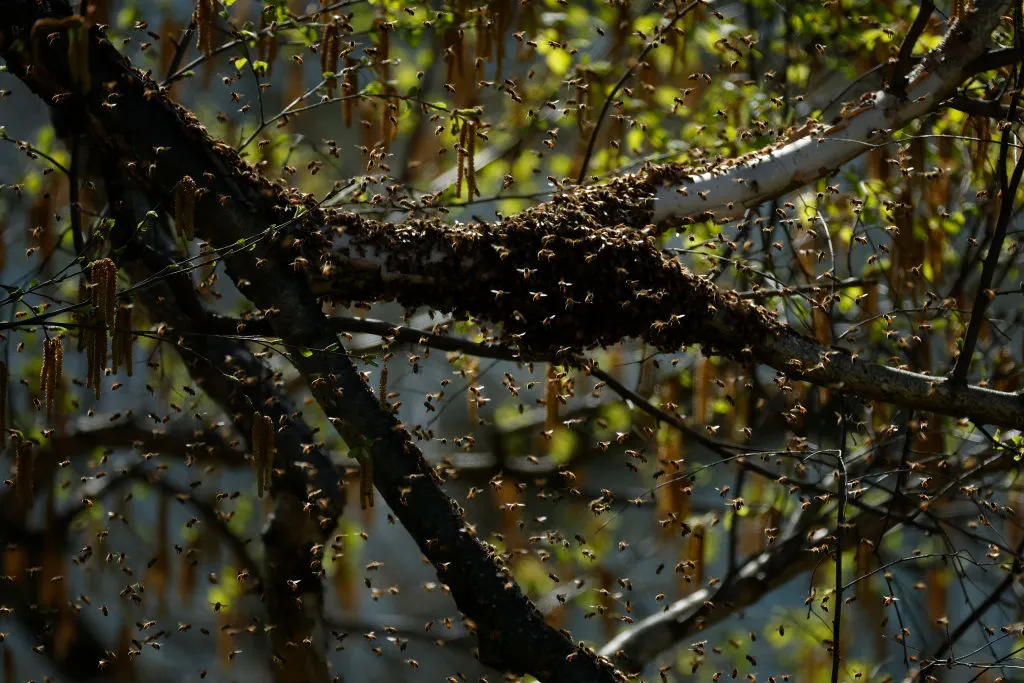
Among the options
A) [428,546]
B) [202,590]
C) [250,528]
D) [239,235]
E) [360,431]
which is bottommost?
[428,546]

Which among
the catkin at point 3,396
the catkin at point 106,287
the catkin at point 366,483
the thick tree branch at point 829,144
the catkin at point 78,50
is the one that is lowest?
the catkin at point 366,483

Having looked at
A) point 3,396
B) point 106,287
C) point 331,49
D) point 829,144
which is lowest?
Answer: point 3,396

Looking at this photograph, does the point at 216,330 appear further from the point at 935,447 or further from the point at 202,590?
the point at 202,590

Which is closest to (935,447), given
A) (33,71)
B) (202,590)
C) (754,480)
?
(754,480)

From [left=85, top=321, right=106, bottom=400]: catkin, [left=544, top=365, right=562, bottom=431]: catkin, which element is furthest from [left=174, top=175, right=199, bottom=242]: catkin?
[left=544, top=365, right=562, bottom=431]: catkin

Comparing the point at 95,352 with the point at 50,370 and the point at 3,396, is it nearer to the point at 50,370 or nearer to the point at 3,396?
the point at 50,370

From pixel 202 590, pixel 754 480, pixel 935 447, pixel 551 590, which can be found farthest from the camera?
pixel 202 590

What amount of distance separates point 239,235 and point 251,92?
8.79 meters

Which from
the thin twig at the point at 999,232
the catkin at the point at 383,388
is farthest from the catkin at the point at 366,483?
the thin twig at the point at 999,232

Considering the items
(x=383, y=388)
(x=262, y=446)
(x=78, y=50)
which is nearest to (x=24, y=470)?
(x=262, y=446)

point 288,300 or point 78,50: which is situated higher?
point 78,50

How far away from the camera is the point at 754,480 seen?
256 inches

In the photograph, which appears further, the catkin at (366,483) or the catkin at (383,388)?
the catkin at (383,388)

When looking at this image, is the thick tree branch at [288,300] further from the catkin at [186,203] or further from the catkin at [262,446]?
the catkin at [262,446]
